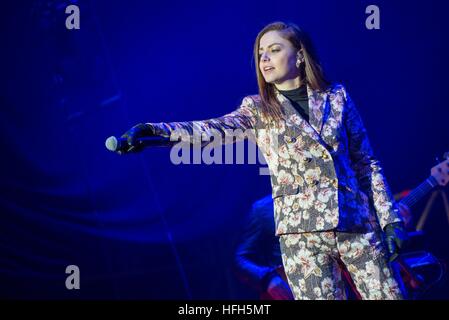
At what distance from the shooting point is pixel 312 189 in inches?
70.8

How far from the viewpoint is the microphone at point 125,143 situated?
1.60 m

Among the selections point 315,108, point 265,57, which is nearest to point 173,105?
point 265,57

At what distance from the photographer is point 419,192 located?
9.67 feet

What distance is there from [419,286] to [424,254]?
0.16m

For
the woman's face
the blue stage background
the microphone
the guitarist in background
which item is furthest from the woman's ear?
the guitarist in background

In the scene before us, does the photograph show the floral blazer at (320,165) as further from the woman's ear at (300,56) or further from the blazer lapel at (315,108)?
the woman's ear at (300,56)

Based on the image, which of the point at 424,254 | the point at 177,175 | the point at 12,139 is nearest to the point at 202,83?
the point at 177,175

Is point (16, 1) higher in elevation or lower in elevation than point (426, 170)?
higher

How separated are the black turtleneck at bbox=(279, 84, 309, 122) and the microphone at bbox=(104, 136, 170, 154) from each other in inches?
19.5

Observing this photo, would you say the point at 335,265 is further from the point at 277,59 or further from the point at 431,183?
the point at 431,183

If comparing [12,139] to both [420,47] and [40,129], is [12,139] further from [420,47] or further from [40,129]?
[420,47]

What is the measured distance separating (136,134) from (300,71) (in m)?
0.68

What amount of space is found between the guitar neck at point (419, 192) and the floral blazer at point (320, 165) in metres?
1.15

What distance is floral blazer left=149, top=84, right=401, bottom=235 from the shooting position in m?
1.78
